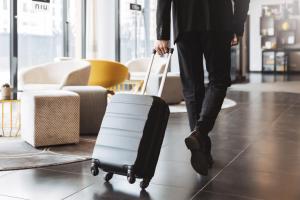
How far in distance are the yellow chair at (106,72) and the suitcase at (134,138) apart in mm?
3935

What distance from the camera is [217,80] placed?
8.66ft

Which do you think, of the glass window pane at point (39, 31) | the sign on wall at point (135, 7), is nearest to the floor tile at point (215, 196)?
the glass window pane at point (39, 31)

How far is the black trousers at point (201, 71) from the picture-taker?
260cm

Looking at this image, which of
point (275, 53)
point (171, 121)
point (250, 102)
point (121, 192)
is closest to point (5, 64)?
point (171, 121)

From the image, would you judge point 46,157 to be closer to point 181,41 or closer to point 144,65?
point 181,41

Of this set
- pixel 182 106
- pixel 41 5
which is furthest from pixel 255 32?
pixel 182 106

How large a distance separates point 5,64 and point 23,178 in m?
5.16

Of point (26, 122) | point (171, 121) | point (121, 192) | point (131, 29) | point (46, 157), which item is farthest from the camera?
point (131, 29)

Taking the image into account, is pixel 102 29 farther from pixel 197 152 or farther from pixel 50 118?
pixel 197 152

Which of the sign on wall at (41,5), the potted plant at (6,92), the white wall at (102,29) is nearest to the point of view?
the potted plant at (6,92)

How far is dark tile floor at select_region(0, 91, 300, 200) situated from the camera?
2238 mm

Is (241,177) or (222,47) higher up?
(222,47)

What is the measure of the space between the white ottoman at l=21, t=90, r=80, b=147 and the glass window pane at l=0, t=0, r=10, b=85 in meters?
3.81

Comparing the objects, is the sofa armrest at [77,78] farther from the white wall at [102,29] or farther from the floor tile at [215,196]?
the white wall at [102,29]
